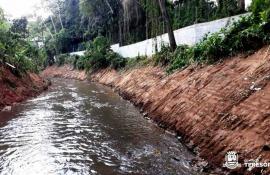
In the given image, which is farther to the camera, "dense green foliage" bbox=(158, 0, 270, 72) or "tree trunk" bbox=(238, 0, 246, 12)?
"tree trunk" bbox=(238, 0, 246, 12)

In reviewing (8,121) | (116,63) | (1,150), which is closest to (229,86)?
(1,150)

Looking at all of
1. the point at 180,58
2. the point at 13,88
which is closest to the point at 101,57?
the point at 13,88

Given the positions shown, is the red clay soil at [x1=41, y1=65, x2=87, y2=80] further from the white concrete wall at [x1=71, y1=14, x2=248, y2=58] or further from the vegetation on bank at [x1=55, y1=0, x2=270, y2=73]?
the vegetation on bank at [x1=55, y1=0, x2=270, y2=73]

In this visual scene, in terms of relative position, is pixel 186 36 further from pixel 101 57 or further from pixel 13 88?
pixel 101 57

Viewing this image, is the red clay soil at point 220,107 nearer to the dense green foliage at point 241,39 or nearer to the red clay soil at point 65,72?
the dense green foliage at point 241,39

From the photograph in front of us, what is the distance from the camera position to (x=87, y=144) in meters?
9.98

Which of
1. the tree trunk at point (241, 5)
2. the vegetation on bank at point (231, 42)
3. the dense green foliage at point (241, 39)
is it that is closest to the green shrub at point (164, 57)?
the vegetation on bank at point (231, 42)

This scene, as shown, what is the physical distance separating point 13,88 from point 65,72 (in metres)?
28.2

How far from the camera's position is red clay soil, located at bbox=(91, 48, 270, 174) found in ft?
24.9

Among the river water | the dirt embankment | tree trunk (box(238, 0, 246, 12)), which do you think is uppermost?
tree trunk (box(238, 0, 246, 12))

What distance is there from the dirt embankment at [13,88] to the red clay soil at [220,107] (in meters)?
7.54

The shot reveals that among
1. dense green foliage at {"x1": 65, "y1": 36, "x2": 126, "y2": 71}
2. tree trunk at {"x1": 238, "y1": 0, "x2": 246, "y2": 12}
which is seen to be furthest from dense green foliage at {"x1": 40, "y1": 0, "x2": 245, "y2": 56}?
→ dense green foliage at {"x1": 65, "y1": 36, "x2": 126, "y2": 71}

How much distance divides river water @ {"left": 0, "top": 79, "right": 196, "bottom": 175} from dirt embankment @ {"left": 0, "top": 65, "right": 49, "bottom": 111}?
2165mm

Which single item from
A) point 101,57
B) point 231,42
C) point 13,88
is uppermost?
point 231,42
